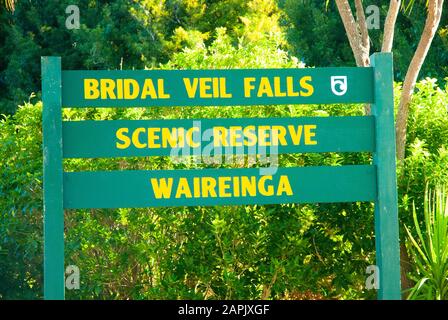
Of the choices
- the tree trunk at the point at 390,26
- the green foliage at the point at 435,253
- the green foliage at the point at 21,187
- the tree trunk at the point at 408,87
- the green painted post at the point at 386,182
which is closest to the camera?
the green painted post at the point at 386,182

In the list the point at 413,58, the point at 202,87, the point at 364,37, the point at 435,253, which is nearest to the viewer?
the point at 202,87

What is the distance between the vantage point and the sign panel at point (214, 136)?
579 centimetres

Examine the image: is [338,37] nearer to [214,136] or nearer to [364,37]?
[364,37]

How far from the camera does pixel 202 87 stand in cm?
584

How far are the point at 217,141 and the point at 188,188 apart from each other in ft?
1.22

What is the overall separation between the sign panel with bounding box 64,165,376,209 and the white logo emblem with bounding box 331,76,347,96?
1.86 feet

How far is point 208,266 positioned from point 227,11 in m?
19.3

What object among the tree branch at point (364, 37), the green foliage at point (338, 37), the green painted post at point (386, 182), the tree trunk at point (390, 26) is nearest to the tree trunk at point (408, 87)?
the tree trunk at point (390, 26)

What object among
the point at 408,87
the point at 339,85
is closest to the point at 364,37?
the point at 408,87

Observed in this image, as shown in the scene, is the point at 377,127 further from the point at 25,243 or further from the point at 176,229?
the point at 25,243

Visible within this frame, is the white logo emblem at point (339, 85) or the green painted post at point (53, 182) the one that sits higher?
the white logo emblem at point (339, 85)

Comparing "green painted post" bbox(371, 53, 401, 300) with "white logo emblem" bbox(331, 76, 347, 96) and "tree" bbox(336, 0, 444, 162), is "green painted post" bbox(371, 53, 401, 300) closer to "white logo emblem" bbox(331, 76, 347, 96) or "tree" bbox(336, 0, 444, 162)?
"white logo emblem" bbox(331, 76, 347, 96)

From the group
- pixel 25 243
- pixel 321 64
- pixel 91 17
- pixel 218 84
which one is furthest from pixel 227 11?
pixel 218 84

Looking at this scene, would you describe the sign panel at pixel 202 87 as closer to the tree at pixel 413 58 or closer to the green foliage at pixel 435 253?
the green foliage at pixel 435 253
